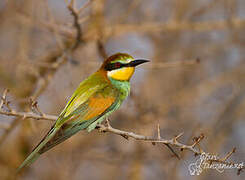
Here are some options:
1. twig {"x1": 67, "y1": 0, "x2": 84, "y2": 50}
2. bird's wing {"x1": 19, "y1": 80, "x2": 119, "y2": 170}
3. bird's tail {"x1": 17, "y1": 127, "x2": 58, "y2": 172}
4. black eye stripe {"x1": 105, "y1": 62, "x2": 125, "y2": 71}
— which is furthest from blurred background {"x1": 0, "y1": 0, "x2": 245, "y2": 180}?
bird's tail {"x1": 17, "y1": 127, "x2": 58, "y2": 172}

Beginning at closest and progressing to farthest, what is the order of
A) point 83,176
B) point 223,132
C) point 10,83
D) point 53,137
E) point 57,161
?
point 53,137 < point 10,83 < point 223,132 < point 57,161 < point 83,176

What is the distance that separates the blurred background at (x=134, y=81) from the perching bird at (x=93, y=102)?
427 millimetres

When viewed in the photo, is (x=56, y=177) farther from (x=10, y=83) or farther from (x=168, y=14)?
(x=168, y=14)

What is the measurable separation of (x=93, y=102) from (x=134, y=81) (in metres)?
1.82

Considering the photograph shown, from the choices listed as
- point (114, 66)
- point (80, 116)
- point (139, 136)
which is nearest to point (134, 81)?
point (114, 66)

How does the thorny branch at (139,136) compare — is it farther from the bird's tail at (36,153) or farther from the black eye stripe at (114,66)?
the black eye stripe at (114,66)

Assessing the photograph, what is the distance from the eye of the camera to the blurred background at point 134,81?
12.7 feet

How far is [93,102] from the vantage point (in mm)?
2990

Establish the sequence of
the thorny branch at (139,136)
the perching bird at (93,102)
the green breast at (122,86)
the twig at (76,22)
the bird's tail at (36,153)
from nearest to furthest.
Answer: the thorny branch at (139,136)
the bird's tail at (36,153)
the perching bird at (93,102)
the twig at (76,22)
the green breast at (122,86)

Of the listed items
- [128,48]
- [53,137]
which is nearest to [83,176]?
[128,48]

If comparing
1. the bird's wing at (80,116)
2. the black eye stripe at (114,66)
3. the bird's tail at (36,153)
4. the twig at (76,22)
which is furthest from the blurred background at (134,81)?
the bird's tail at (36,153)

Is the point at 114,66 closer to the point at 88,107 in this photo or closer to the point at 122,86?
the point at 122,86

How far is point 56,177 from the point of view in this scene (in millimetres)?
4488

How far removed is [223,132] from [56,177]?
203 centimetres
